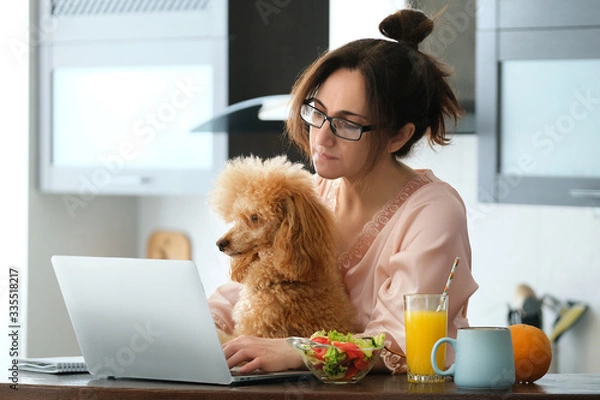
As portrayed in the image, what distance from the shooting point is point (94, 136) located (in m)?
3.51

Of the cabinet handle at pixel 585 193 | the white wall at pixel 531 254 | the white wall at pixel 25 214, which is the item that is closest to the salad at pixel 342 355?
the cabinet handle at pixel 585 193

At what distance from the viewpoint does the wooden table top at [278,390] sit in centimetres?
145

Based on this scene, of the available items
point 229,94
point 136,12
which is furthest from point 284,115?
point 136,12

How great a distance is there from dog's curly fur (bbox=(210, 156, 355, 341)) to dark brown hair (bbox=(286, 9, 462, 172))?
0.76ft

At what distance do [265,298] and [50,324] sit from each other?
2053 millimetres

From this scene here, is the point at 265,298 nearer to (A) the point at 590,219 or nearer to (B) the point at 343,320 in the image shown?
(B) the point at 343,320

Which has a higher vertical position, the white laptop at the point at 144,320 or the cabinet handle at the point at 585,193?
the cabinet handle at the point at 585,193

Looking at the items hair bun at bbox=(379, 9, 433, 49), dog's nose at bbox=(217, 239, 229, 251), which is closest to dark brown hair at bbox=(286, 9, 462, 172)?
hair bun at bbox=(379, 9, 433, 49)

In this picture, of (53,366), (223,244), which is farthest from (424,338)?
(53,366)

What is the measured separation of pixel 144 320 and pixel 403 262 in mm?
487

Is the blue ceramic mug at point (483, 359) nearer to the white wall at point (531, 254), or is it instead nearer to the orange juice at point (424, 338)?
the orange juice at point (424, 338)

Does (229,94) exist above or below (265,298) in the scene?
above

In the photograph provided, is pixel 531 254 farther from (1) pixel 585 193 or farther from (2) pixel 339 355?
(2) pixel 339 355

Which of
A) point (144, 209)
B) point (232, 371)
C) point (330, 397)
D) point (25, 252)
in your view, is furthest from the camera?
point (144, 209)
